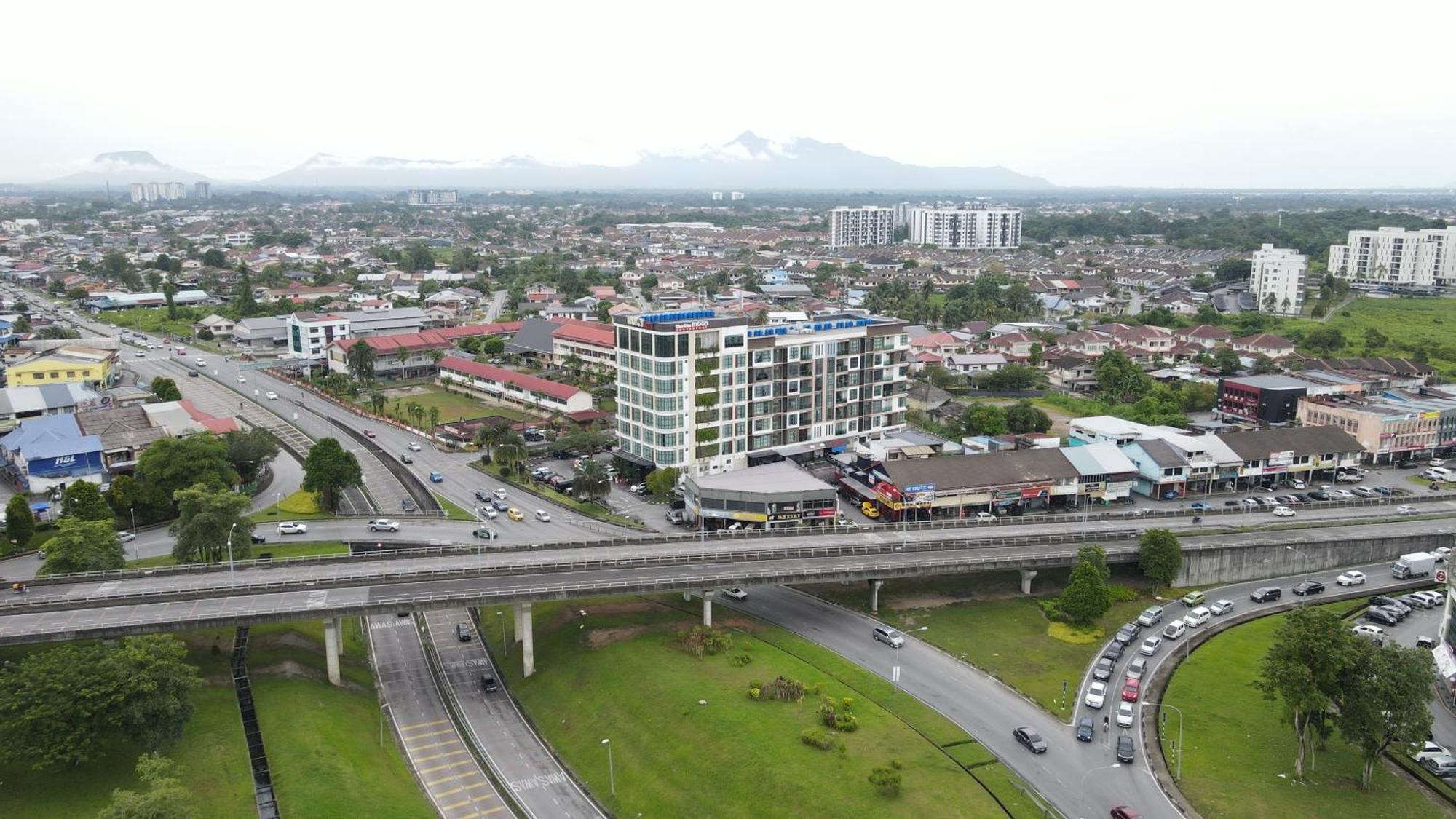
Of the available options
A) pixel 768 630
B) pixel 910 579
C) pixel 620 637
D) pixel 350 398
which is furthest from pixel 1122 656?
pixel 350 398

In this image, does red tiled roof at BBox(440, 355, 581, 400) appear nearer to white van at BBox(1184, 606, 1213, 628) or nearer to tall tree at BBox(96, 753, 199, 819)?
white van at BBox(1184, 606, 1213, 628)

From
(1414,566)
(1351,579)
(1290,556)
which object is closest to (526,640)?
(1290,556)

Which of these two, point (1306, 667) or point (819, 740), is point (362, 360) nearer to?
point (819, 740)

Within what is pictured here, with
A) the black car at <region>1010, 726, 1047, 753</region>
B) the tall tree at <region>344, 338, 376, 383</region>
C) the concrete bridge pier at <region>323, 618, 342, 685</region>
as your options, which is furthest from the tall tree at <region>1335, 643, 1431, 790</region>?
the tall tree at <region>344, 338, 376, 383</region>

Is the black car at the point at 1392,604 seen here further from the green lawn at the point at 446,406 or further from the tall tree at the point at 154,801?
the green lawn at the point at 446,406

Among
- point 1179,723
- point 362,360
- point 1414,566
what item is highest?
point 362,360

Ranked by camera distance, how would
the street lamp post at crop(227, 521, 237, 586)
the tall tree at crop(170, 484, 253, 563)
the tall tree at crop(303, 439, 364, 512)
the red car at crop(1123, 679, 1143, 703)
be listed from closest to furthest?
the red car at crop(1123, 679, 1143, 703) → the street lamp post at crop(227, 521, 237, 586) → the tall tree at crop(170, 484, 253, 563) → the tall tree at crop(303, 439, 364, 512)

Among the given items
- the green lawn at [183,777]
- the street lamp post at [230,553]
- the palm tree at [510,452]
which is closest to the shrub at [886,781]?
the green lawn at [183,777]

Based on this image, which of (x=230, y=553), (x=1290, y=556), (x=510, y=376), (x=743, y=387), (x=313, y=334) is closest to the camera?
(x=230, y=553)
